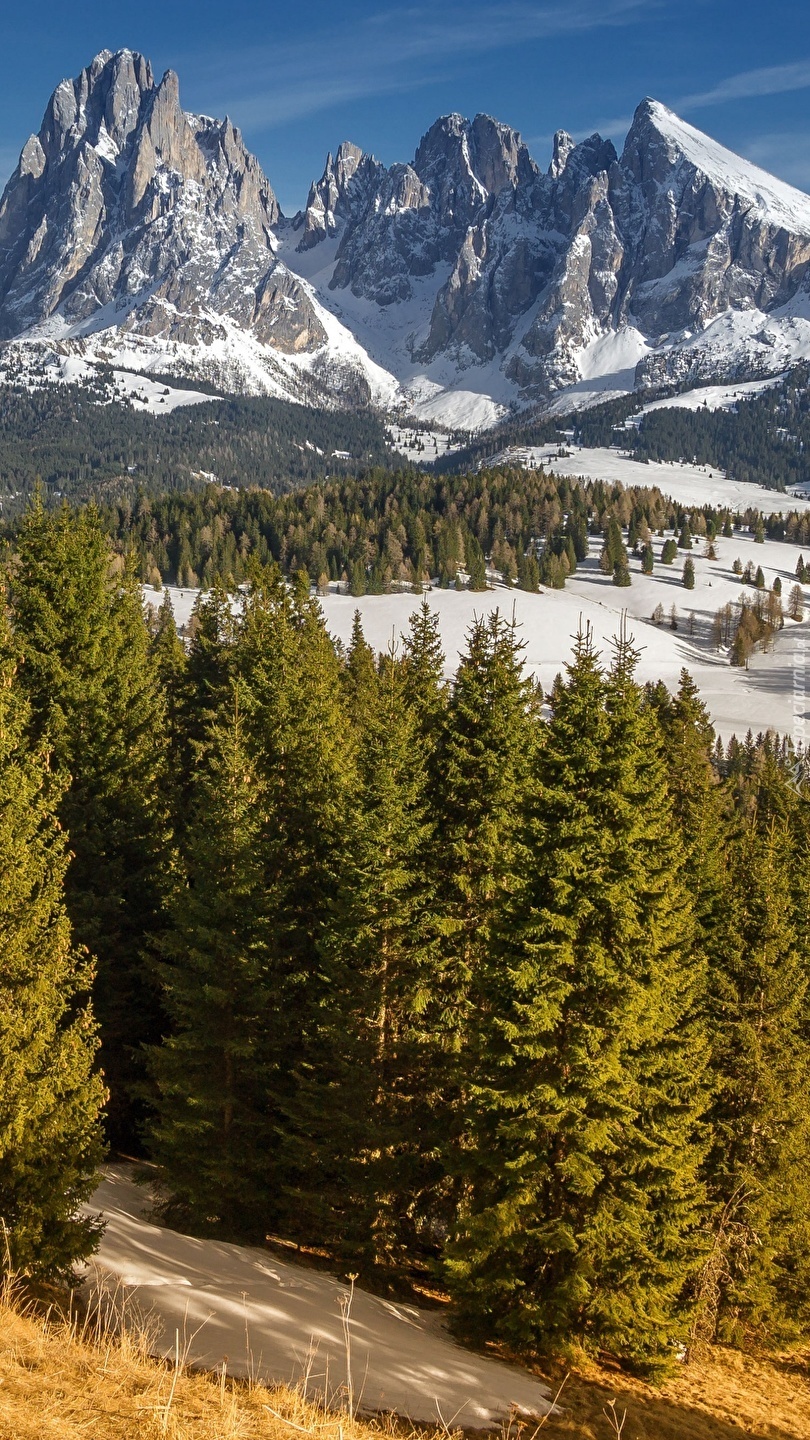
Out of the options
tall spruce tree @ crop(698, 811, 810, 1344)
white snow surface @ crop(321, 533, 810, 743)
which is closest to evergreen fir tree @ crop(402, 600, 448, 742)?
tall spruce tree @ crop(698, 811, 810, 1344)

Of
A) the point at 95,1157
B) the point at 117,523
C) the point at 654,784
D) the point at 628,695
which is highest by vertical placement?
the point at 117,523

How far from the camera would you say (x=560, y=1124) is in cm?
Answer: 1770

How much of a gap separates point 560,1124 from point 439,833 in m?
8.14

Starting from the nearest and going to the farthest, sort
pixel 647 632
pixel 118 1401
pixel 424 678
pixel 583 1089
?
1. pixel 118 1401
2. pixel 583 1089
3. pixel 424 678
4. pixel 647 632

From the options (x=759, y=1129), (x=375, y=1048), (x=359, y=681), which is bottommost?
(x=759, y=1129)

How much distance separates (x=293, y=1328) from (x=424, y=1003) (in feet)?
21.4

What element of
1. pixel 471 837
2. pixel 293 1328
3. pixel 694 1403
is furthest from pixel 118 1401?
pixel 471 837

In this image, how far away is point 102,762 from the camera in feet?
93.7

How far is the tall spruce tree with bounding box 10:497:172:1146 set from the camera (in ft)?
85.8

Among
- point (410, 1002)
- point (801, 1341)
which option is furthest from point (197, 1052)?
point (801, 1341)

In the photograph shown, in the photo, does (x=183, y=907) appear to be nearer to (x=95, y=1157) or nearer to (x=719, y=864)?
(x=95, y=1157)

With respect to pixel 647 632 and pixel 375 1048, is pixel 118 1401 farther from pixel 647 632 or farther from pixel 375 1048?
pixel 647 632

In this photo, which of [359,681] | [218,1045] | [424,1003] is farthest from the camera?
[359,681]

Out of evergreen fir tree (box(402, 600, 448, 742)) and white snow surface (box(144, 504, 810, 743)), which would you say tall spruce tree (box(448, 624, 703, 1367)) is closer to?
evergreen fir tree (box(402, 600, 448, 742))
